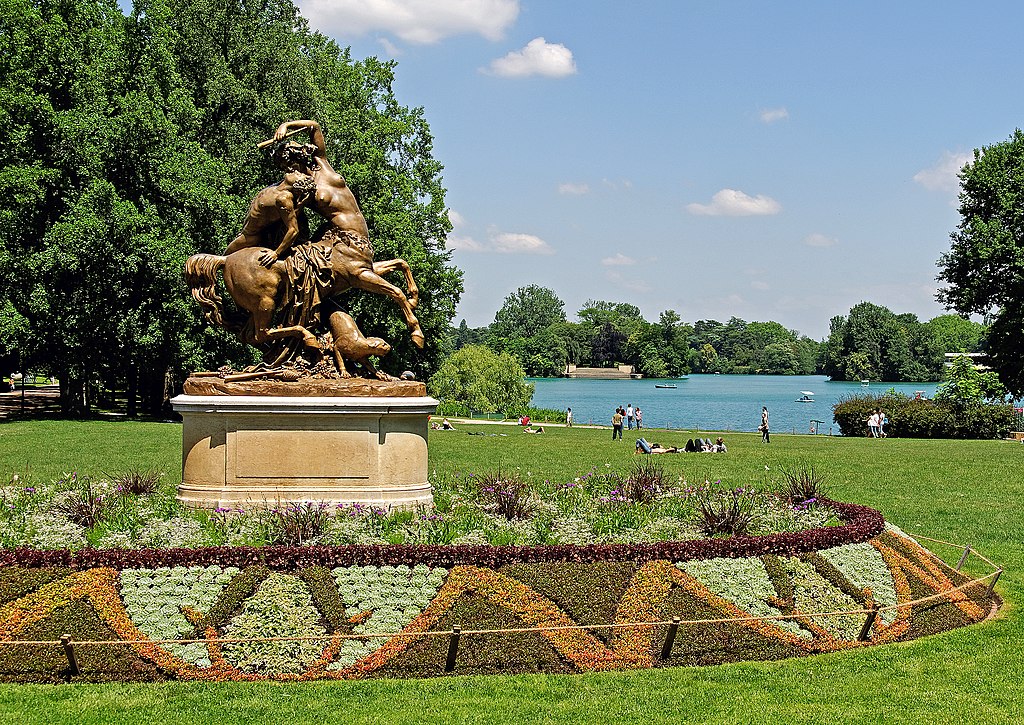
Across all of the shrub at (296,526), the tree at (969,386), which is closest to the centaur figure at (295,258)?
the shrub at (296,526)

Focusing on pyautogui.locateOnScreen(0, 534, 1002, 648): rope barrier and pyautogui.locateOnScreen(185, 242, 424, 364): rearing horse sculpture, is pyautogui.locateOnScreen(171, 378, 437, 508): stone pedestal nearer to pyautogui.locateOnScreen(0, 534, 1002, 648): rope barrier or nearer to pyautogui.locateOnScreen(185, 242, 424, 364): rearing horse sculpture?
pyautogui.locateOnScreen(185, 242, 424, 364): rearing horse sculpture

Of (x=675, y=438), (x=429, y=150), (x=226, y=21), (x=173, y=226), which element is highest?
(x=226, y=21)

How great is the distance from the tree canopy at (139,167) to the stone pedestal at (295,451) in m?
19.6

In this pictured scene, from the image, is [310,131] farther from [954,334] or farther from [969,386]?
[954,334]

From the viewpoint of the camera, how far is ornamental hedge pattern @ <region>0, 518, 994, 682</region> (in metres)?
8.23

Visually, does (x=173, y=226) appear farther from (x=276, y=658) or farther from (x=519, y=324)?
(x=519, y=324)

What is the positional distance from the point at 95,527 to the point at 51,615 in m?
1.96

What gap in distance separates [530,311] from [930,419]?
147m

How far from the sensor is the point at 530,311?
187 meters

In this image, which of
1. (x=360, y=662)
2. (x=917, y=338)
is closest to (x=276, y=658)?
(x=360, y=662)

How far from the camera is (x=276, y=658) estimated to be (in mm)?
8242

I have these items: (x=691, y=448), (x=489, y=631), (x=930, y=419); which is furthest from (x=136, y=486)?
(x=930, y=419)

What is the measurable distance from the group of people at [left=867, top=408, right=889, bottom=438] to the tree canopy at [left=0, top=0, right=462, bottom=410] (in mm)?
16093

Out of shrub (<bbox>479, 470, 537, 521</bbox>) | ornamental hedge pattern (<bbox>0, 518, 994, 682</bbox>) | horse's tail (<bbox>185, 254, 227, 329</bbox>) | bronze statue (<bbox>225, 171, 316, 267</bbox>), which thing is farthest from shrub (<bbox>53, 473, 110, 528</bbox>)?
shrub (<bbox>479, 470, 537, 521</bbox>)
